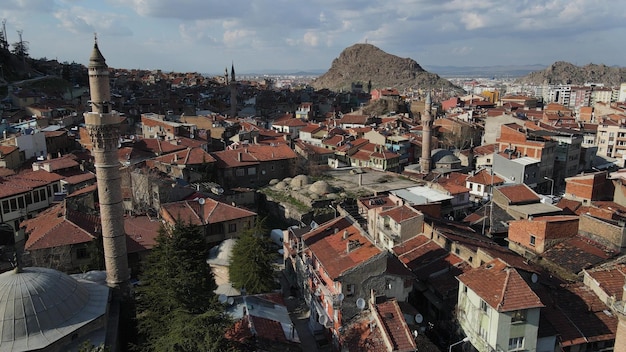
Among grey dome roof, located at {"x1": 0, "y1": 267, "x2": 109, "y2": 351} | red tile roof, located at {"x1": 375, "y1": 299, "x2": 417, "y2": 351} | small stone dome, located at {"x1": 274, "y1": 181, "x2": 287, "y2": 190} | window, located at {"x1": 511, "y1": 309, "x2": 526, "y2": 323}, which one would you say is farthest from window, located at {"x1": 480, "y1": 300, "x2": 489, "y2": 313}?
small stone dome, located at {"x1": 274, "y1": 181, "x2": 287, "y2": 190}

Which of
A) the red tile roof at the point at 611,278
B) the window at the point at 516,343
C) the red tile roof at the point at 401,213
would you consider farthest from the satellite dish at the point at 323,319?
the red tile roof at the point at 611,278

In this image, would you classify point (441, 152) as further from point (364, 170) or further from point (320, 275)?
point (320, 275)

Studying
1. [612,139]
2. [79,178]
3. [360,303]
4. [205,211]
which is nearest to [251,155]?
[79,178]

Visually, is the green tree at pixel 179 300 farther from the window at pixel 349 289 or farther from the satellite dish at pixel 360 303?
the satellite dish at pixel 360 303

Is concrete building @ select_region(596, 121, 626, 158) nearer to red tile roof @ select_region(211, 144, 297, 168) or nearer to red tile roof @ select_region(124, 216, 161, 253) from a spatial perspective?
red tile roof @ select_region(211, 144, 297, 168)

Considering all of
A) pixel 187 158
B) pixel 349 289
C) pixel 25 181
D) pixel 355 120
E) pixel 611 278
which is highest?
pixel 187 158

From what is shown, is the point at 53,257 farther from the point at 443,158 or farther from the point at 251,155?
the point at 443,158

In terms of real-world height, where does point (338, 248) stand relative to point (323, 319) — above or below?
above
